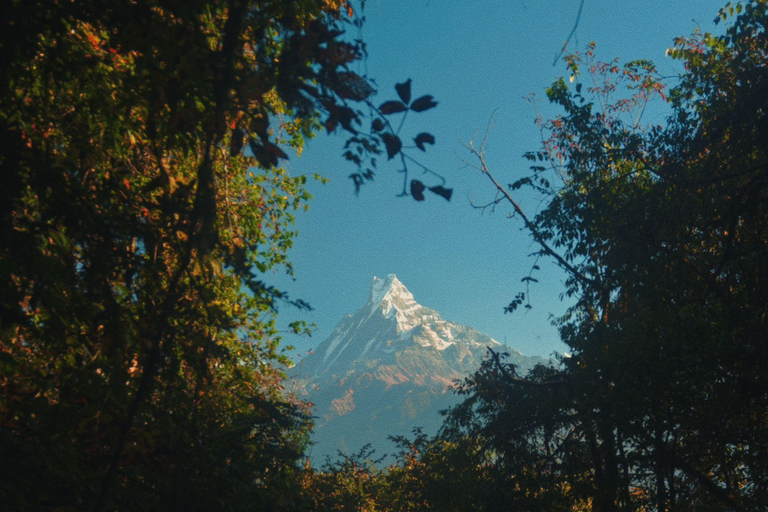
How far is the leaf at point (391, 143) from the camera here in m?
2.27

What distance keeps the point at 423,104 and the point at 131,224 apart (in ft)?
8.70

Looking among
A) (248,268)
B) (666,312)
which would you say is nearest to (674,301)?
(666,312)

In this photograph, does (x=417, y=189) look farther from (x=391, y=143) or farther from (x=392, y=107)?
(x=392, y=107)

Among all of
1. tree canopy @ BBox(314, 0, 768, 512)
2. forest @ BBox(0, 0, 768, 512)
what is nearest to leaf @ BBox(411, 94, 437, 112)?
forest @ BBox(0, 0, 768, 512)

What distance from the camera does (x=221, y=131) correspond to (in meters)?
2.46

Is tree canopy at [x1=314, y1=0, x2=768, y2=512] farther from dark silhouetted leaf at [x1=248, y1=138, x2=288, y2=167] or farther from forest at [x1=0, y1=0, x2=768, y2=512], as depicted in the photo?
dark silhouetted leaf at [x1=248, y1=138, x2=288, y2=167]

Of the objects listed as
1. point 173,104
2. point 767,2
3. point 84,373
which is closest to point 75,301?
point 84,373

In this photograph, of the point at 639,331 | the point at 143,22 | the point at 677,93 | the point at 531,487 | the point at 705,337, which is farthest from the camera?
the point at 531,487

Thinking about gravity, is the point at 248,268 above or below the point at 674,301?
below

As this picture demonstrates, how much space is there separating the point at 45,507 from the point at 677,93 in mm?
12556

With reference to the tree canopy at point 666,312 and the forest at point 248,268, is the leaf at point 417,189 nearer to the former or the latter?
the forest at point 248,268

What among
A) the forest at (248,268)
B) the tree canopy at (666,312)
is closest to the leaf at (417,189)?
the forest at (248,268)

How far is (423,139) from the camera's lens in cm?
216

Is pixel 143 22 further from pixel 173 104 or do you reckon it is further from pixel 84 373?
pixel 84 373
